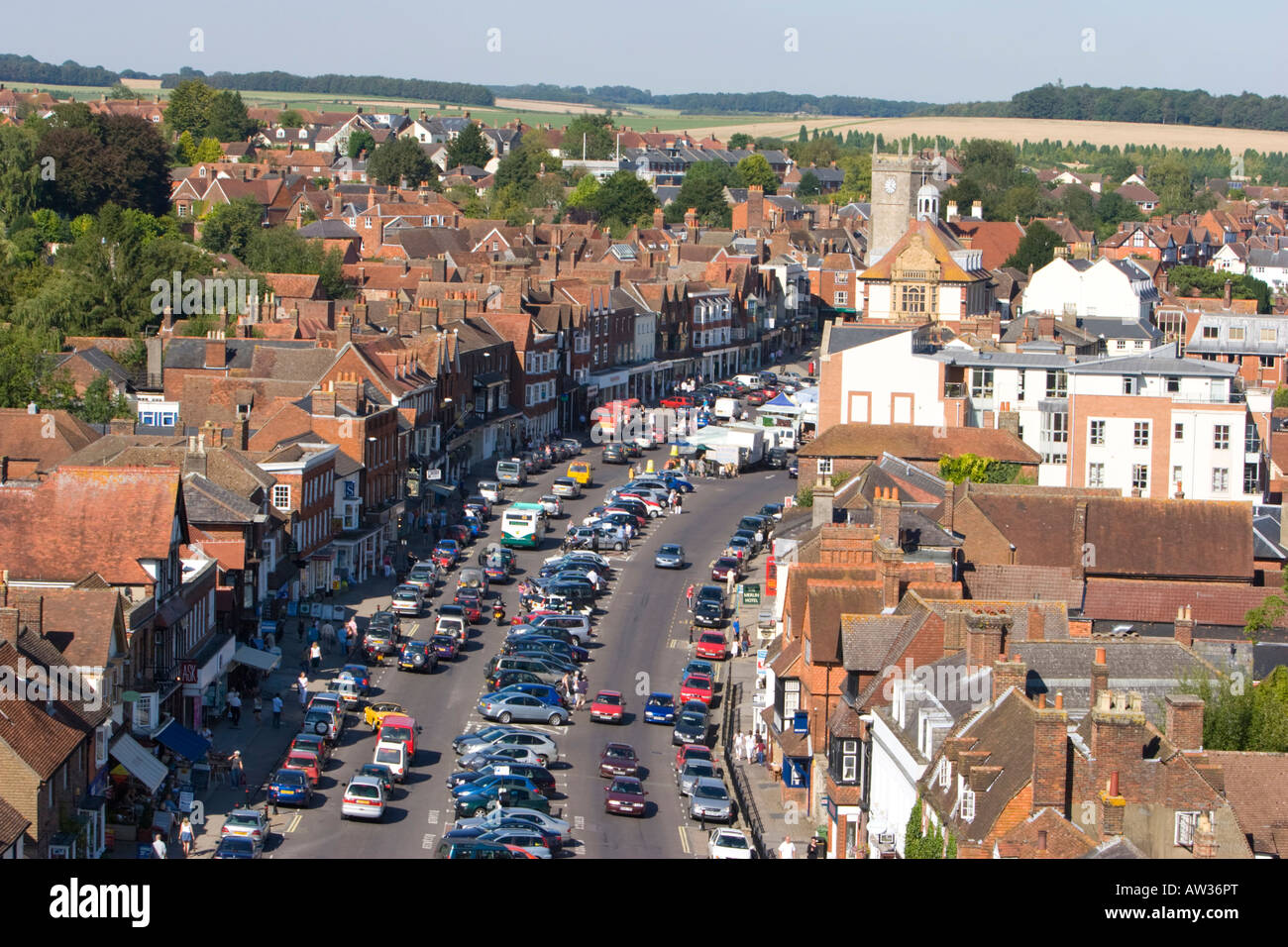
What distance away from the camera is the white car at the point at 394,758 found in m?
38.3

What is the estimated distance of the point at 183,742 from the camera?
3822 cm

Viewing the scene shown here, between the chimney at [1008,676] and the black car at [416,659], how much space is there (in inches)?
927

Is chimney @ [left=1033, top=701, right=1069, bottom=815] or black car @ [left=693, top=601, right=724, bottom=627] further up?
chimney @ [left=1033, top=701, right=1069, bottom=815]

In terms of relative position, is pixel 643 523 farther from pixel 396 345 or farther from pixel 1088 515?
pixel 1088 515

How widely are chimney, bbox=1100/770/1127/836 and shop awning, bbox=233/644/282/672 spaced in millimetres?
26863

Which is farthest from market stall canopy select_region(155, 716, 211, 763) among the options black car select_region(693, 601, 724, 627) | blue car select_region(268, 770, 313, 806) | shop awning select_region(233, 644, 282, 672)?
black car select_region(693, 601, 724, 627)

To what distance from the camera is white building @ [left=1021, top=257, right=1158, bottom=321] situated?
101 meters

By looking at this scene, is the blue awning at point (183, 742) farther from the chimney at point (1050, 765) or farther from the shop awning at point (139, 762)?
the chimney at point (1050, 765)

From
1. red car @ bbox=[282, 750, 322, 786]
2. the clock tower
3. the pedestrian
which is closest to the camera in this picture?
the pedestrian

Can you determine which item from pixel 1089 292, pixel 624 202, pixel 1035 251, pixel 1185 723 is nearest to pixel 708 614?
pixel 1185 723

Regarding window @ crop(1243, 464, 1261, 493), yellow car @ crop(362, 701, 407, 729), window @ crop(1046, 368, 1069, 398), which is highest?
window @ crop(1046, 368, 1069, 398)

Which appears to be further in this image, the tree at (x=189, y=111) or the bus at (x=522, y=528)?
the tree at (x=189, y=111)

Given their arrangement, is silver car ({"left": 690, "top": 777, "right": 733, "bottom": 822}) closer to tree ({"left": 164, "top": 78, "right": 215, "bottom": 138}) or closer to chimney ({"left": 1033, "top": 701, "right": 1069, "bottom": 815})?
chimney ({"left": 1033, "top": 701, "right": 1069, "bottom": 815})

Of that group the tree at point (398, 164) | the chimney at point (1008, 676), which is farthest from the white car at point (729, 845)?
the tree at point (398, 164)
